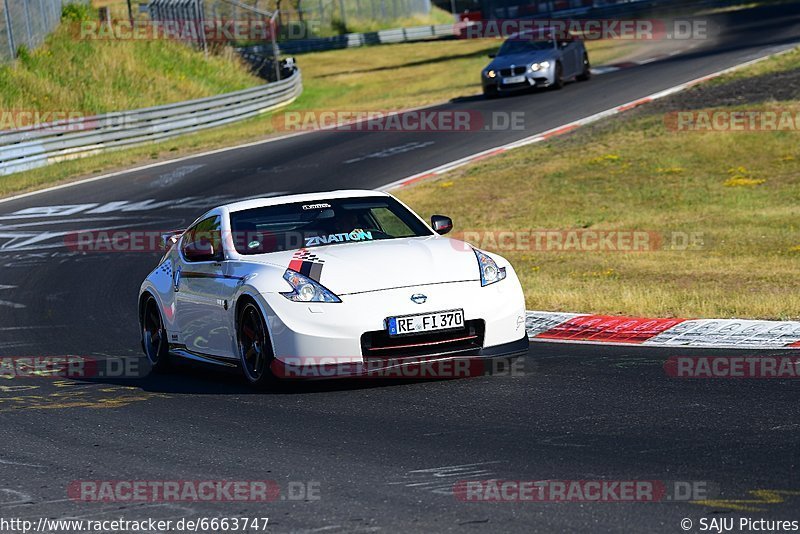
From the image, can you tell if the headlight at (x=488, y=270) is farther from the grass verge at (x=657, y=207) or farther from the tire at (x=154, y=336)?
the tire at (x=154, y=336)

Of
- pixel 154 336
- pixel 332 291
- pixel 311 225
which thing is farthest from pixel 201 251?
pixel 332 291

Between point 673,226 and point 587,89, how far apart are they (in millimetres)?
14281

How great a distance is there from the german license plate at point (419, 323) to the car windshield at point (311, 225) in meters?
1.30

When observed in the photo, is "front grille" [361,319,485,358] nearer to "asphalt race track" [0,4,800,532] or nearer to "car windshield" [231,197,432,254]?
"asphalt race track" [0,4,800,532]

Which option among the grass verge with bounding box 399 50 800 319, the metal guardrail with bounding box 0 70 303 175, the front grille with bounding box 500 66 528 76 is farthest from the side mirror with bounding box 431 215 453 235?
the front grille with bounding box 500 66 528 76

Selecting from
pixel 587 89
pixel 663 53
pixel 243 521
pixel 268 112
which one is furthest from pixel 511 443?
pixel 663 53

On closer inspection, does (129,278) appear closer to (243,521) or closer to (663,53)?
(243,521)

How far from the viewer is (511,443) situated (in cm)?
672

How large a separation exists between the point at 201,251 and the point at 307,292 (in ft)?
4.58

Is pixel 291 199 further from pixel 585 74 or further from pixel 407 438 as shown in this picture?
pixel 585 74

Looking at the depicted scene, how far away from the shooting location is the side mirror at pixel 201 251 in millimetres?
9500

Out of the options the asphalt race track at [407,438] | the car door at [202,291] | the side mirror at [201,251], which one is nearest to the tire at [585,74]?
the asphalt race track at [407,438]

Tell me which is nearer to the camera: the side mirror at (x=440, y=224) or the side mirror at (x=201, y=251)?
the side mirror at (x=201, y=251)

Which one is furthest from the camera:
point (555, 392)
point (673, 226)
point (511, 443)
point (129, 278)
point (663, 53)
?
point (663, 53)
